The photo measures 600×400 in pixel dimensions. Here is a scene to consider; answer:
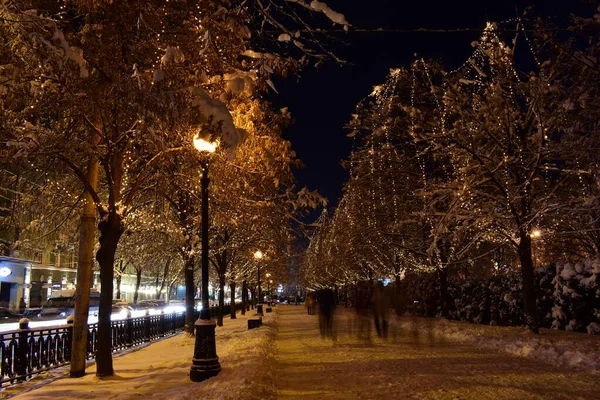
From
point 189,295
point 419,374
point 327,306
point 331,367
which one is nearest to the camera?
point 419,374

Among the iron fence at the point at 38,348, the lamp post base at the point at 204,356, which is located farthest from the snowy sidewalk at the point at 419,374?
the iron fence at the point at 38,348

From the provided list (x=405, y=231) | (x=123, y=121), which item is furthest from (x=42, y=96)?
(x=405, y=231)

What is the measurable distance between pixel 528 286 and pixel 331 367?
757 centimetres

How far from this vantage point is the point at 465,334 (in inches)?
678

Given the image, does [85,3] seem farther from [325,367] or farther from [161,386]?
[325,367]

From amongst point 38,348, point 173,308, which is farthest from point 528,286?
point 173,308

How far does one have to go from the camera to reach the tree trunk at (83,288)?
431 inches

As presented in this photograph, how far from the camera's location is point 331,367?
11.5 meters

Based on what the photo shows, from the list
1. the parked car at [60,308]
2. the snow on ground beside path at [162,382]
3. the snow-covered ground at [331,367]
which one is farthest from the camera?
the parked car at [60,308]

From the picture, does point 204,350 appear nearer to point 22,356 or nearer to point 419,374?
point 419,374

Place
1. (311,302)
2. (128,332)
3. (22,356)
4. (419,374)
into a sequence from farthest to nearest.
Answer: (311,302)
(128,332)
(22,356)
(419,374)

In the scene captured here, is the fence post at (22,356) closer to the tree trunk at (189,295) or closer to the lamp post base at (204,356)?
the lamp post base at (204,356)

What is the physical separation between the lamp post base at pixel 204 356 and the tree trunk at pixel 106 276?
207 centimetres

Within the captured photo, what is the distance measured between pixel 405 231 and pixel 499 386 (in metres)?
17.8
